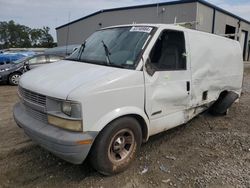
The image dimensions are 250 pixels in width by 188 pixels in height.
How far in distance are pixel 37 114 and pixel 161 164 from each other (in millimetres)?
1928

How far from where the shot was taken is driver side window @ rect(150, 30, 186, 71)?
366 centimetres

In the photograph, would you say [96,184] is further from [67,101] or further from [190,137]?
[190,137]

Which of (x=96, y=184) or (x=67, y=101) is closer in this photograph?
(x=67, y=101)

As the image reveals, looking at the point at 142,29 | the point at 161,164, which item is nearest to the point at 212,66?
the point at 142,29

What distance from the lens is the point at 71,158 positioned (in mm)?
2852

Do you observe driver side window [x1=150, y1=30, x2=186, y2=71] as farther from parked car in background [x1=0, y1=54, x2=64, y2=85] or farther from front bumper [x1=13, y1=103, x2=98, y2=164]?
parked car in background [x1=0, y1=54, x2=64, y2=85]

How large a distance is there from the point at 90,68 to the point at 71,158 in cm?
122

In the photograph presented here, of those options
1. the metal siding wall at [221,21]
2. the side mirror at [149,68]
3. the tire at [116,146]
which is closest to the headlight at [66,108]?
the tire at [116,146]

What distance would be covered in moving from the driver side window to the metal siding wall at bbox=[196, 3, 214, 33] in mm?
16942

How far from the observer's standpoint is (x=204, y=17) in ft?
71.9

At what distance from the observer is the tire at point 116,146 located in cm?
300

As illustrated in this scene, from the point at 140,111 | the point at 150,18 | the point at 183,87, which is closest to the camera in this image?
the point at 140,111

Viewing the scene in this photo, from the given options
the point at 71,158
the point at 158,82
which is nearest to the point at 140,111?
the point at 158,82

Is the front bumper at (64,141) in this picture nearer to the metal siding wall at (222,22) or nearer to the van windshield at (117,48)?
the van windshield at (117,48)
